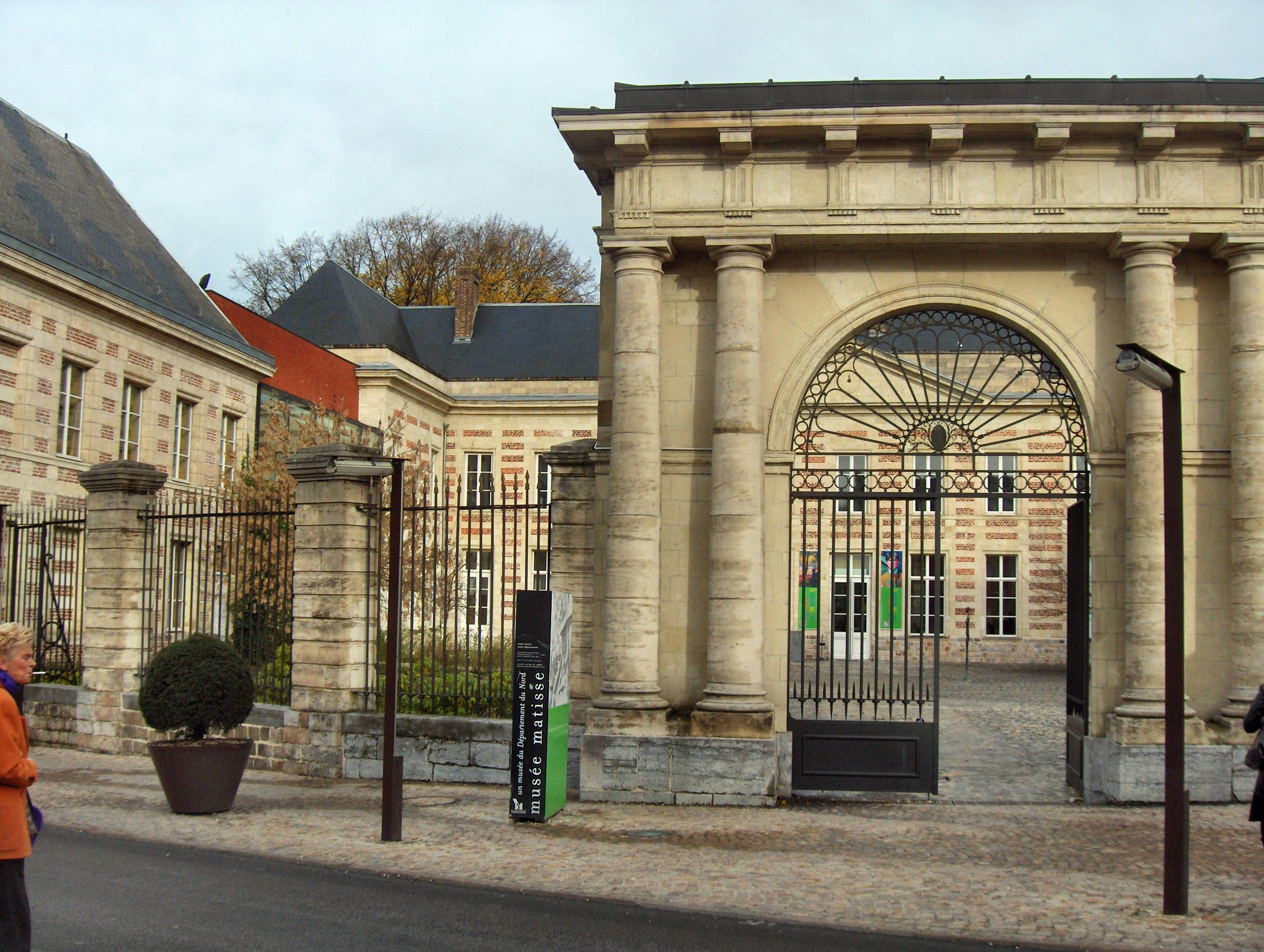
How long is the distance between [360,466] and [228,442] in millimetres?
17534

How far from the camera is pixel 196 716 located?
9.99m

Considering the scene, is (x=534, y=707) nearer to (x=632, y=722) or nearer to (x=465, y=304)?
(x=632, y=722)

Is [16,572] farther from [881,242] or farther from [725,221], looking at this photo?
[881,242]

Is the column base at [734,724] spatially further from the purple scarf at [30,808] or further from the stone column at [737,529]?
the purple scarf at [30,808]

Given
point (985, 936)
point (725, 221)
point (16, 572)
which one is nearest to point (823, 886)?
point (985, 936)

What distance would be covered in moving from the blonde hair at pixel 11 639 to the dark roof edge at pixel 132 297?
16321 mm

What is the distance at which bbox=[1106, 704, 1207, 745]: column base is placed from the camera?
10.8 metres

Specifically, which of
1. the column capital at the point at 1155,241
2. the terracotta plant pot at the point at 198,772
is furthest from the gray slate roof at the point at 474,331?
the column capital at the point at 1155,241

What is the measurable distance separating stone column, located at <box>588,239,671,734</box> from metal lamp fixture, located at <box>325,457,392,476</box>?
2.31 m

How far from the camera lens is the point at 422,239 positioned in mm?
42812

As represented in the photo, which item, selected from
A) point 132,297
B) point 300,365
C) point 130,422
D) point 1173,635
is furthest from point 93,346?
point 1173,635

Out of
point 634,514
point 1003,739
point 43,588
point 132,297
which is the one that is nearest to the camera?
point 634,514

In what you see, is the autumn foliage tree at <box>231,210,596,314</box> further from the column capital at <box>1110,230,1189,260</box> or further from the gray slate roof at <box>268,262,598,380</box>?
the column capital at <box>1110,230,1189,260</box>

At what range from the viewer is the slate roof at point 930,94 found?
37.0 ft
